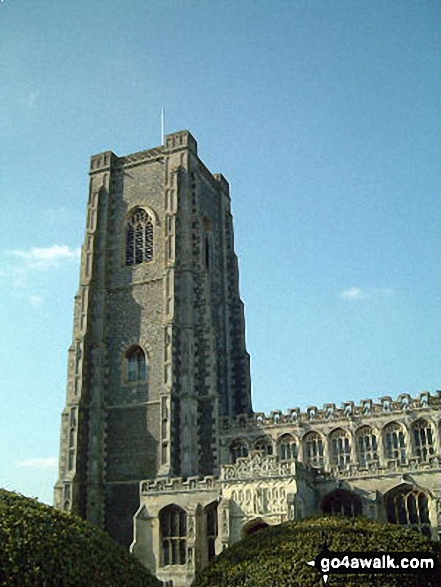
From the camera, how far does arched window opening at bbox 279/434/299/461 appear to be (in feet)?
137

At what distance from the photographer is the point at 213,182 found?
2207 inches

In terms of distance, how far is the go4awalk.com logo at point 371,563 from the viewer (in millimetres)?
16391

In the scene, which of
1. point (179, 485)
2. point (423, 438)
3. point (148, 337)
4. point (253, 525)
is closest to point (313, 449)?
point (423, 438)

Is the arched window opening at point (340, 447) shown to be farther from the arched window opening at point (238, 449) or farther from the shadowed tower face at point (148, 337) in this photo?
the shadowed tower face at point (148, 337)

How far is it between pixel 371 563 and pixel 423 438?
77.3ft

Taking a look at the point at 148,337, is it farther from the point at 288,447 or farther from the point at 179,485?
the point at 179,485

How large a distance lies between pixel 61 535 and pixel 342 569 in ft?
22.5

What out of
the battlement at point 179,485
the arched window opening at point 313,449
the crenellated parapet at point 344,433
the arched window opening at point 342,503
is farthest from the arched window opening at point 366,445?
the battlement at point 179,485

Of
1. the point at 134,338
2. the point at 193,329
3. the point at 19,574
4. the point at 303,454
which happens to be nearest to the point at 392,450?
the point at 303,454

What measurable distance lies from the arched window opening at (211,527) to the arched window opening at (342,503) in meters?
5.21

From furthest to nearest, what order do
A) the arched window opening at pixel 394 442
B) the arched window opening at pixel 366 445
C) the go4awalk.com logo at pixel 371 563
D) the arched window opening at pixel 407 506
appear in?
the arched window opening at pixel 366 445 → the arched window opening at pixel 394 442 → the arched window opening at pixel 407 506 → the go4awalk.com logo at pixel 371 563

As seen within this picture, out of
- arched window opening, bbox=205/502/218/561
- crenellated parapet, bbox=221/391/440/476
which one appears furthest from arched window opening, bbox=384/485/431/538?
arched window opening, bbox=205/502/218/561

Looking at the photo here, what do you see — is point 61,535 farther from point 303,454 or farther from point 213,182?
point 213,182

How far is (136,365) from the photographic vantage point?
151 feet
